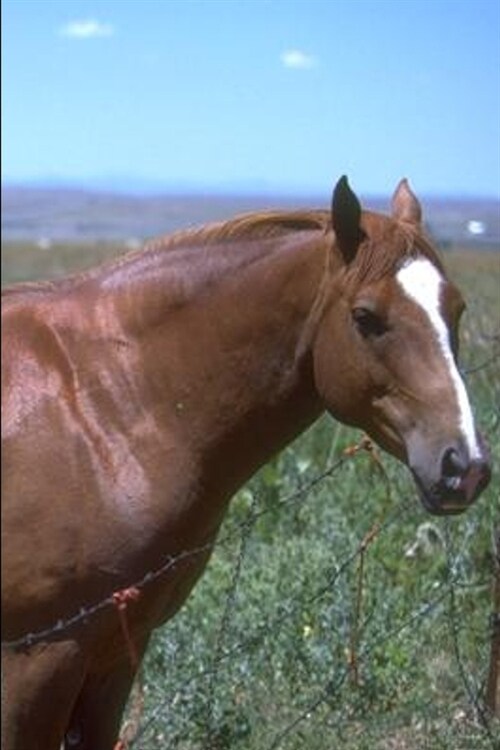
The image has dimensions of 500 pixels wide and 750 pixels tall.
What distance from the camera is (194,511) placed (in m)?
3.73

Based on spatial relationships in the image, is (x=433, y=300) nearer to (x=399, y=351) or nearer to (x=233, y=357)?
(x=399, y=351)

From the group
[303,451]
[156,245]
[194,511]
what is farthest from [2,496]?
[303,451]

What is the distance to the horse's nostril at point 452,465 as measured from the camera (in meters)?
3.55

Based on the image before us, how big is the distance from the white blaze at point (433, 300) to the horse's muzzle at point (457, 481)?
8 centimetres

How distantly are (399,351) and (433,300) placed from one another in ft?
0.45

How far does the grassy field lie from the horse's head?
896mm

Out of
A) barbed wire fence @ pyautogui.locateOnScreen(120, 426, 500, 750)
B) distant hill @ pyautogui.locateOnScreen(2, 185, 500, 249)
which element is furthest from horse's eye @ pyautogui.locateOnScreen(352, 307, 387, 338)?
distant hill @ pyautogui.locateOnScreen(2, 185, 500, 249)

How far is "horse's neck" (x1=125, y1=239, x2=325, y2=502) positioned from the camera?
375 cm

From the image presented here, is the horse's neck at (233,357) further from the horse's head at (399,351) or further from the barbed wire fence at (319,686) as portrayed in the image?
the barbed wire fence at (319,686)

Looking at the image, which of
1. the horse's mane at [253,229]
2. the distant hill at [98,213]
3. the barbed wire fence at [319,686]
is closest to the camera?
the horse's mane at [253,229]

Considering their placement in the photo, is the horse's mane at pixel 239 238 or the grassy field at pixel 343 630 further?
the grassy field at pixel 343 630

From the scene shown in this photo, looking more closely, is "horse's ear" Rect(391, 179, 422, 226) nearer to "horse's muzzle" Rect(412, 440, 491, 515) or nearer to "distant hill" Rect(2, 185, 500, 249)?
"horse's muzzle" Rect(412, 440, 491, 515)

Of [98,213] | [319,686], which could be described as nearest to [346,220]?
[319,686]

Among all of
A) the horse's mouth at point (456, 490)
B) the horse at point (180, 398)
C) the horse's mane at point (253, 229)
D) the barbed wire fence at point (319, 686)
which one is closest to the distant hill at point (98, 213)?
the barbed wire fence at point (319, 686)
